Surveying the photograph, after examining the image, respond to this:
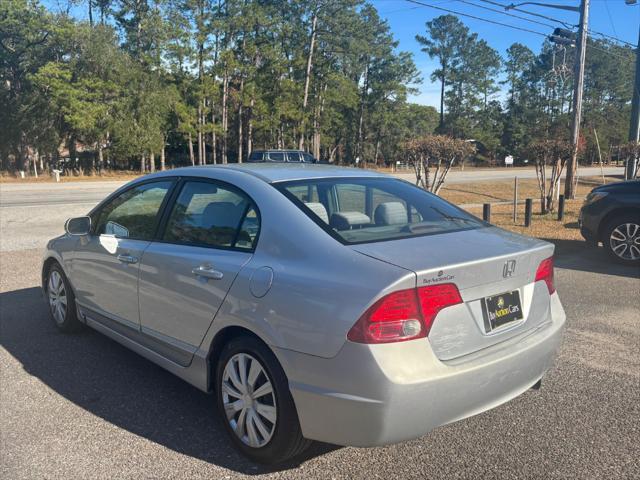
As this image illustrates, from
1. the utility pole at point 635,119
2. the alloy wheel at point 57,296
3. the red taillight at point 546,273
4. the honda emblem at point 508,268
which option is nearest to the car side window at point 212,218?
the honda emblem at point 508,268

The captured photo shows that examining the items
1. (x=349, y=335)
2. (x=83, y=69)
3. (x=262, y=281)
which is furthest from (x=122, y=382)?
(x=83, y=69)

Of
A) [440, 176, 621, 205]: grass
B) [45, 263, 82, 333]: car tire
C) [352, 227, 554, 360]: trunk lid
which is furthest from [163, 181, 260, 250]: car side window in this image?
[440, 176, 621, 205]: grass

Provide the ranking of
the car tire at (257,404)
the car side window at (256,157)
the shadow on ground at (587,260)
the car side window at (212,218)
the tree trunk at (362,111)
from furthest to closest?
the tree trunk at (362,111) < the car side window at (256,157) < the shadow on ground at (587,260) < the car side window at (212,218) < the car tire at (257,404)

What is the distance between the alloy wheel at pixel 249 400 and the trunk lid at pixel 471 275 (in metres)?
0.88

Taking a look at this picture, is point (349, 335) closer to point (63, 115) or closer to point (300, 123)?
point (63, 115)

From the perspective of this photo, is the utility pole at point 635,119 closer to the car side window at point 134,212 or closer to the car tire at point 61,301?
the car side window at point 134,212

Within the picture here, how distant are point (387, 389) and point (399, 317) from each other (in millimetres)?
329

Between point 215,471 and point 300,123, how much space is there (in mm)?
53883

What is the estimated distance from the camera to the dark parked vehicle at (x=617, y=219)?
828 centimetres

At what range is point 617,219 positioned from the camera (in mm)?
8461

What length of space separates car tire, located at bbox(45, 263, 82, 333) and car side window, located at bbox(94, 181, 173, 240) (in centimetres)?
74

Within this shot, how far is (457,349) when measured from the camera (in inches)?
107

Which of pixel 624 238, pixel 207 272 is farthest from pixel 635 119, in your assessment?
pixel 207 272

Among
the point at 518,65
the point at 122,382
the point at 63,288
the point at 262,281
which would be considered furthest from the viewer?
the point at 518,65
